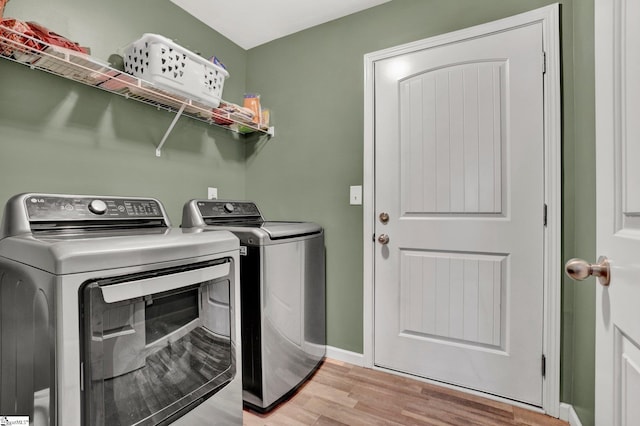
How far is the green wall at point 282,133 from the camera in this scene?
133cm

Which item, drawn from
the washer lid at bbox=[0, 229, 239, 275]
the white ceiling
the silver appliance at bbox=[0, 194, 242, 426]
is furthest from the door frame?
the washer lid at bbox=[0, 229, 239, 275]

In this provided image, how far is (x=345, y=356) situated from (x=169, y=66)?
1993 millimetres

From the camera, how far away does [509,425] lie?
1.46m

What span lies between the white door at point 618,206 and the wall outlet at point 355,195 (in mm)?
1370

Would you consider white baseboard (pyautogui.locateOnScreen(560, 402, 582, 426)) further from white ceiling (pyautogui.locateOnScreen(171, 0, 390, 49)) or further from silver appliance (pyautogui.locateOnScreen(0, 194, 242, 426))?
white ceiling (pyautogui.locateOnScreen(171, 0, 390, 49))

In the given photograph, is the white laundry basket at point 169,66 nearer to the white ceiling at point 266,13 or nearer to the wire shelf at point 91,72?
the wire shelf at point 91,72

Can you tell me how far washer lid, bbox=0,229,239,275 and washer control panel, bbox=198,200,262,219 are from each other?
0.67 metres

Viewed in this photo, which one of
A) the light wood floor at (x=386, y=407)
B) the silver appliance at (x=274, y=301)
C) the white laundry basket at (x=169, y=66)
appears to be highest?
the white laundry basket at (x=169, y=66)

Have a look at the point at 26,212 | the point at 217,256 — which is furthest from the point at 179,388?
the point at 26,212

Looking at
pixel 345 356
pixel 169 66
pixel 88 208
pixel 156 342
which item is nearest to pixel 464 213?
pixel 345 356

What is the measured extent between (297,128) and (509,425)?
209 centimetres

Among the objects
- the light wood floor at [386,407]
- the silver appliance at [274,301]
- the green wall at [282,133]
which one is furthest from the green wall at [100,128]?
the light wood floor at [386,407]

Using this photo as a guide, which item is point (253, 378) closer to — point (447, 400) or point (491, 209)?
point (447, 400)

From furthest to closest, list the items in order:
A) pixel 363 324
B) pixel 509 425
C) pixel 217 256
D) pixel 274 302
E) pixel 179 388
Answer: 1. pixel 363 324
2. pixel 274 302
3. pixel 509 425
4. pixel 217 256
5. pixel 179 388
